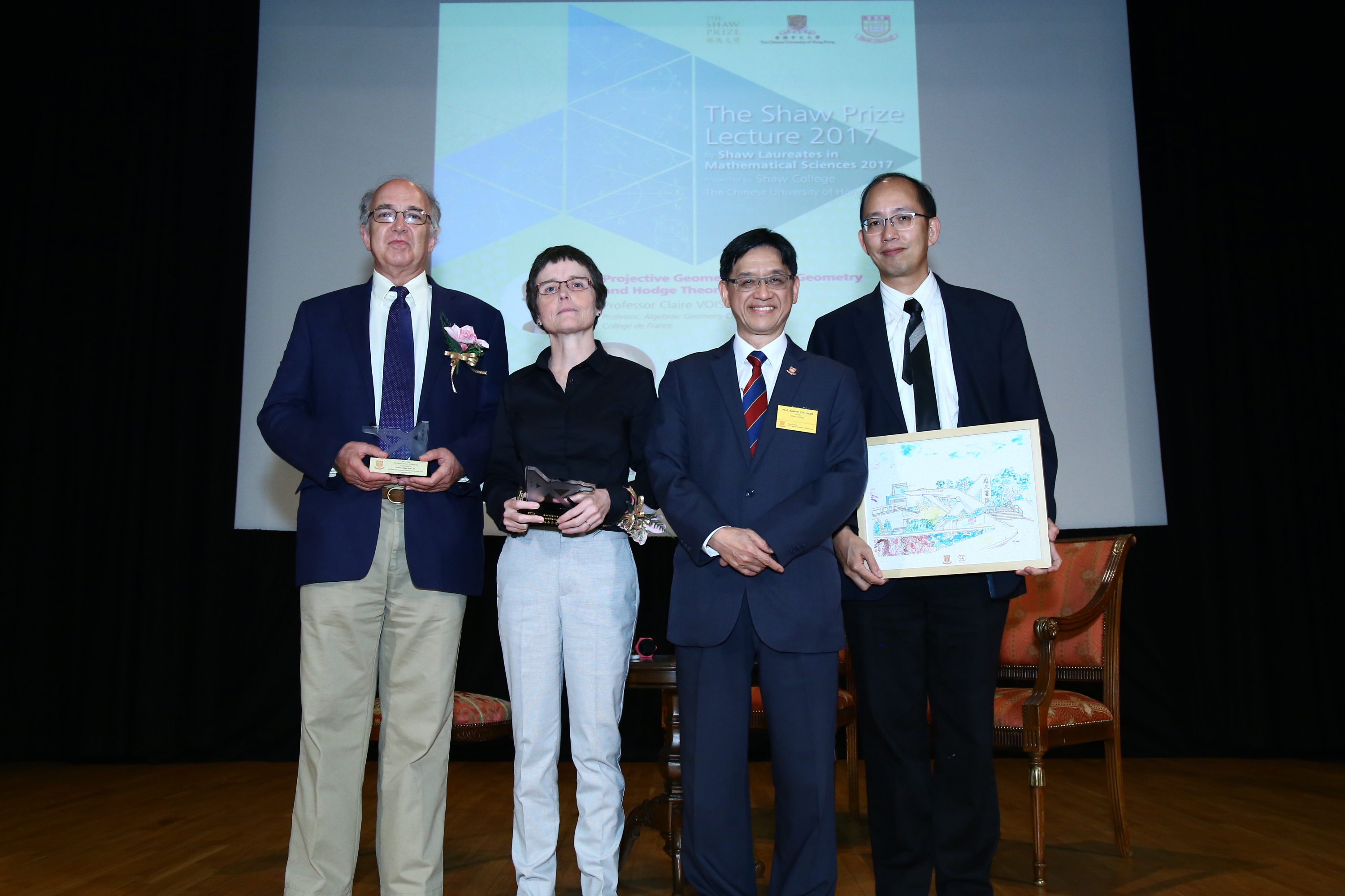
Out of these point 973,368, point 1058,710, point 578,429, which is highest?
point 973,368

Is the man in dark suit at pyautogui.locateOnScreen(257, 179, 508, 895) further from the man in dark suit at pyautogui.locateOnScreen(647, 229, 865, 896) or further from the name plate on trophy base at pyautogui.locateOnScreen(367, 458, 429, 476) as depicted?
the man in dark suit at pyautogui.locateOnScreen(647, 229, 865, 896)

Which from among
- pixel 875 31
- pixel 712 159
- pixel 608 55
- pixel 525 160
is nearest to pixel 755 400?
pixel 712 159

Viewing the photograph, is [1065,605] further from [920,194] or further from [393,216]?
[393,216]

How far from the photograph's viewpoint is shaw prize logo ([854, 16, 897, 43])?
4.64m

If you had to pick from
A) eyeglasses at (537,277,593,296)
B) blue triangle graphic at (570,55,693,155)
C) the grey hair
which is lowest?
eyeglasses at (537,277,593,296)

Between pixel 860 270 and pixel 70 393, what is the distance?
14.0ft

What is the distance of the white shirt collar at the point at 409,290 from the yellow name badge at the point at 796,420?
41.6 inches

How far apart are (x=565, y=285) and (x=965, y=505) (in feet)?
3.78

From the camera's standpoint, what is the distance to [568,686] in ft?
7.18

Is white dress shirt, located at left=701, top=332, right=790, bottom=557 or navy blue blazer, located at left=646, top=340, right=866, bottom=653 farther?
white dress shirt, located at left=701, top=332, right=790, bottom=557

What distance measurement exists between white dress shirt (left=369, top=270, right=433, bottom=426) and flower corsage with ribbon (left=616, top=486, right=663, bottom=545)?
61 cm

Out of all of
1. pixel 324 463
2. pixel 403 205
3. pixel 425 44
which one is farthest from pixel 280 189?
pixel 324 463

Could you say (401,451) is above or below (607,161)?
below

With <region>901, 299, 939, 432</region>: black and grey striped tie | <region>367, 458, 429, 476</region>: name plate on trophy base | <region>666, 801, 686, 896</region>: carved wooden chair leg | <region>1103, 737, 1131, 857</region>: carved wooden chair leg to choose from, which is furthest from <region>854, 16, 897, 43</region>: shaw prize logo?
<region>666, 801, 686, 896</region>: carved wooden chair leg
